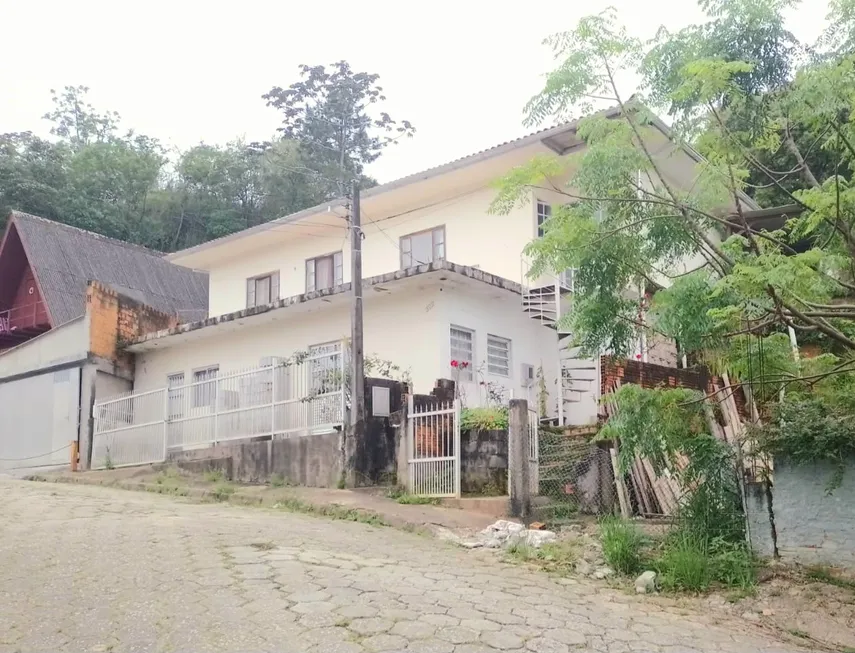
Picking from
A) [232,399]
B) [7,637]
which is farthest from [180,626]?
[232,399]

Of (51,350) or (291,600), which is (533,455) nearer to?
(291,600)

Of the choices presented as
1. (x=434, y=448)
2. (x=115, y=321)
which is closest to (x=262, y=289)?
(x=115, y=321)

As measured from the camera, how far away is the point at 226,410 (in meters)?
15.0

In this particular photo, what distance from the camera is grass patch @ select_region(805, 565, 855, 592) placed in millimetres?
7441

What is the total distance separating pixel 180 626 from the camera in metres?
5.57

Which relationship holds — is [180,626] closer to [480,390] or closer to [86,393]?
[480,390]

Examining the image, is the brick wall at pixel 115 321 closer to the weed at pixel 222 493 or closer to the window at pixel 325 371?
the weed at pixel 222 493

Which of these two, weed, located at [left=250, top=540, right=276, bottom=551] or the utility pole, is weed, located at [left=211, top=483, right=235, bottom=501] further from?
weed, located at [left=250, top=540, right=276, bottom=551]

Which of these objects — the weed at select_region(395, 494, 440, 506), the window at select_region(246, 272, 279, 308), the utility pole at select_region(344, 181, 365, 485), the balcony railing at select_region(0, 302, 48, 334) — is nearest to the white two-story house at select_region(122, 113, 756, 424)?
the window at select_region(246, 272, 279, 308)

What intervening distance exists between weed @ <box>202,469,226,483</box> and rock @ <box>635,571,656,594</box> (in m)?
8.48

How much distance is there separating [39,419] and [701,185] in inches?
696

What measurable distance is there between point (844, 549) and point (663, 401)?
2118 millimetres

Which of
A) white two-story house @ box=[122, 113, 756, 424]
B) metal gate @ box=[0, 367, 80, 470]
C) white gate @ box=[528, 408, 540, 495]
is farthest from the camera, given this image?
metal gate @ box=[0, 367, 80, 470]

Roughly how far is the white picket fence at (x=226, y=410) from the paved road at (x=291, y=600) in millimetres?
4364
